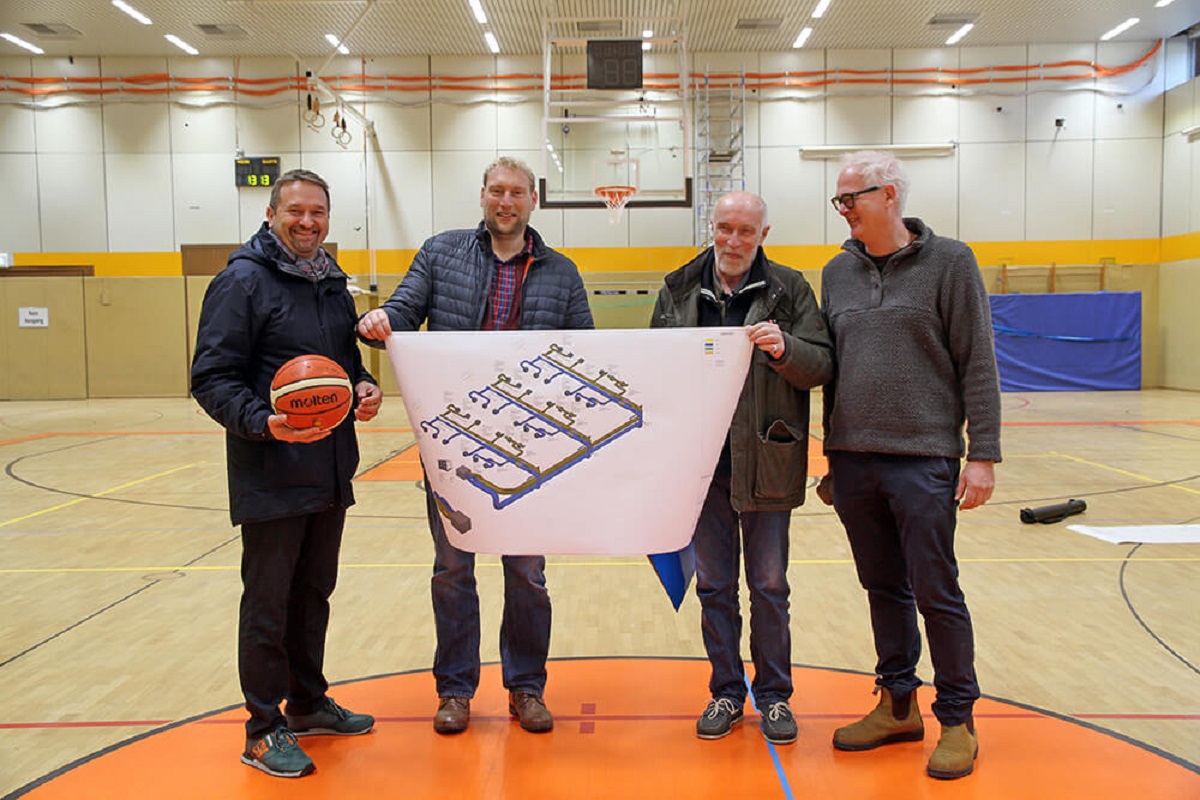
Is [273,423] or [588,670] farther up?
[273,423]

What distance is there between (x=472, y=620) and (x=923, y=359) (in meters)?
1.48

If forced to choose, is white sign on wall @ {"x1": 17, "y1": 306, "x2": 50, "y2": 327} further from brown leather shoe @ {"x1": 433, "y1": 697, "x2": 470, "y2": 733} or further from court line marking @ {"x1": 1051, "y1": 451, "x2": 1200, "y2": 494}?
brown leather shoe @ {"x1": 433, "y1": 697, "x2": 470, "y2": 733}

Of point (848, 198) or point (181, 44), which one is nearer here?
point (848, 198)

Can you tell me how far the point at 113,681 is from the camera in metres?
3.24

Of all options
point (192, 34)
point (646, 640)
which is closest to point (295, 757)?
point (646, 640)

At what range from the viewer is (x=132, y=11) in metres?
14.2

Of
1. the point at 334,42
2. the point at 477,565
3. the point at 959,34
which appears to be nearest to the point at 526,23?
the point at 334,42

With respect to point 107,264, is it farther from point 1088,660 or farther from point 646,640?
point 1088,660

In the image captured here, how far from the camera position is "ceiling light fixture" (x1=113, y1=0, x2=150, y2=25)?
13773 mm

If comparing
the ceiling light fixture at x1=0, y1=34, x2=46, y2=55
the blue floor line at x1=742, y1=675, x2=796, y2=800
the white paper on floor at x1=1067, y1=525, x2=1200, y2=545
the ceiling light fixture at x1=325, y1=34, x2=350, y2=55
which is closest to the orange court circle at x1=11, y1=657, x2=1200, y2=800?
the blue floor line at x1=742, y1=675, x2=796, y2=800

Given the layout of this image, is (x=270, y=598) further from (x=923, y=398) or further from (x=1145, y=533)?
(x=1145, y=533)

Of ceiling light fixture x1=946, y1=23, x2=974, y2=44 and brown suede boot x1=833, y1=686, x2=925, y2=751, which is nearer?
brown suede boot x1=833, y1=686, x2=925, y2=751

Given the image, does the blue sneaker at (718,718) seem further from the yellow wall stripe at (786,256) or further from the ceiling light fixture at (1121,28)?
the ceiling light fixture at (1121,28)

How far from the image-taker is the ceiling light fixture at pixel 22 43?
49.9ft
